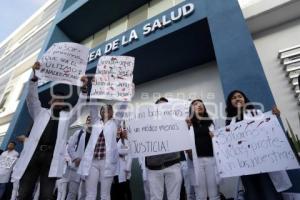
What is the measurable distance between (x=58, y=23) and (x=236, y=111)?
26.3 ft

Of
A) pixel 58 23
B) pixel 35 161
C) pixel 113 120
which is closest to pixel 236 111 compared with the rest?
pixel 113 120

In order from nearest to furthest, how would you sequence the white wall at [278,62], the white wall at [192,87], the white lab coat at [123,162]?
1. the white lab coat at [123,162]
2. the white wall at [278,62]
3. the white wall at [192,87]

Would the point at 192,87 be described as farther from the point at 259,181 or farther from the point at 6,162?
the point at 6,162

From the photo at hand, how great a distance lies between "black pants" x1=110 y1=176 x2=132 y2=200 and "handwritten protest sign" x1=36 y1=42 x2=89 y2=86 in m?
1.86

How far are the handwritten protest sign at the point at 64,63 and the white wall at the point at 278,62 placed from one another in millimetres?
3476

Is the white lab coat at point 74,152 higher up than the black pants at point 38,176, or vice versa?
the white lab coat at point 74,152

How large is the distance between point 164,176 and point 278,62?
3.43m

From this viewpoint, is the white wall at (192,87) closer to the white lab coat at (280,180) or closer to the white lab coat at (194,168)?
the white lab coat at (194,168)

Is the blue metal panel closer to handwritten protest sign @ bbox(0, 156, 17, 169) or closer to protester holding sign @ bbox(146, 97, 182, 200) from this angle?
protester holding sign @ bbox(146, 97, 182, 200)

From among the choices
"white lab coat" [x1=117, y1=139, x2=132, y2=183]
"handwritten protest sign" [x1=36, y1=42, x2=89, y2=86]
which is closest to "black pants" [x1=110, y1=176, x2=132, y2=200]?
"white lab coat" [x1=117, y1=139, x2=132, y2=183]

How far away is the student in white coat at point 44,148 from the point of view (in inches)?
98.0

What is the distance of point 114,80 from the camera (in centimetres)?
339

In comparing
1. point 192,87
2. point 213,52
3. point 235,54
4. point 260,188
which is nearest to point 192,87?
point 192,87

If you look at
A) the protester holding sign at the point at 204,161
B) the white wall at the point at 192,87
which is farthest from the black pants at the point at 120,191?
the white wall at the point at 192,87
